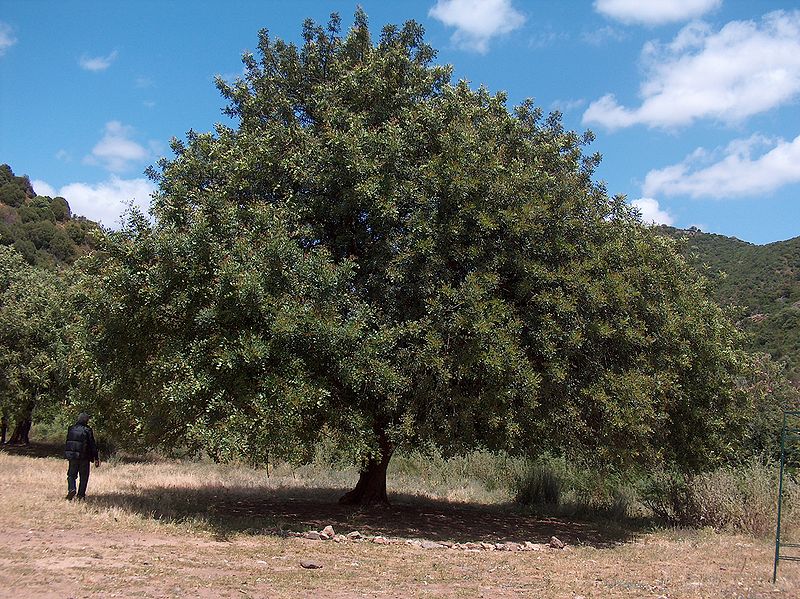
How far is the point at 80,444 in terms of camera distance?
45.1 ft

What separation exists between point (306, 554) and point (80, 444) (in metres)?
6.13

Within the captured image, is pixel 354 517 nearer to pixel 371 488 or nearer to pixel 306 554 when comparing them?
pixel 371 488

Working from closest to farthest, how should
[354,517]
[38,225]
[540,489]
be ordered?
[354,517] < [540,489] < [38,225]

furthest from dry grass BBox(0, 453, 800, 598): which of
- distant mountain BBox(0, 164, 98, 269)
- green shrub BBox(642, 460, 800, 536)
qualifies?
distant mountain BBox(0, 164, 98, 269)

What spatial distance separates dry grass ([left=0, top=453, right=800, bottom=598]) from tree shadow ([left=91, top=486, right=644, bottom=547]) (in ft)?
0.19

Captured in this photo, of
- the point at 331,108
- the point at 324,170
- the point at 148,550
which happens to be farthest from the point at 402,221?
the point at 148,550

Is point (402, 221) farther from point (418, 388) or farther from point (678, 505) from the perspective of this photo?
point (678, 505)

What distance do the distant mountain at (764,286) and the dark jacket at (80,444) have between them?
23.7m

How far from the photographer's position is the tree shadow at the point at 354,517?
526 inches

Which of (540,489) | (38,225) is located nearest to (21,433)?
(540,489)

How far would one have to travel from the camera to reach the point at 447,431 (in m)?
12.1

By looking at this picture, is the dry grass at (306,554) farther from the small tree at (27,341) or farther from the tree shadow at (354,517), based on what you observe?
the small tree at (27,341)

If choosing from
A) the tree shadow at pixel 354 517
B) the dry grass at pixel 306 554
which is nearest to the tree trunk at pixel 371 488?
the tree shadow at pixel 354 517

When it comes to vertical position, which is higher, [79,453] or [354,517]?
[79,453]
